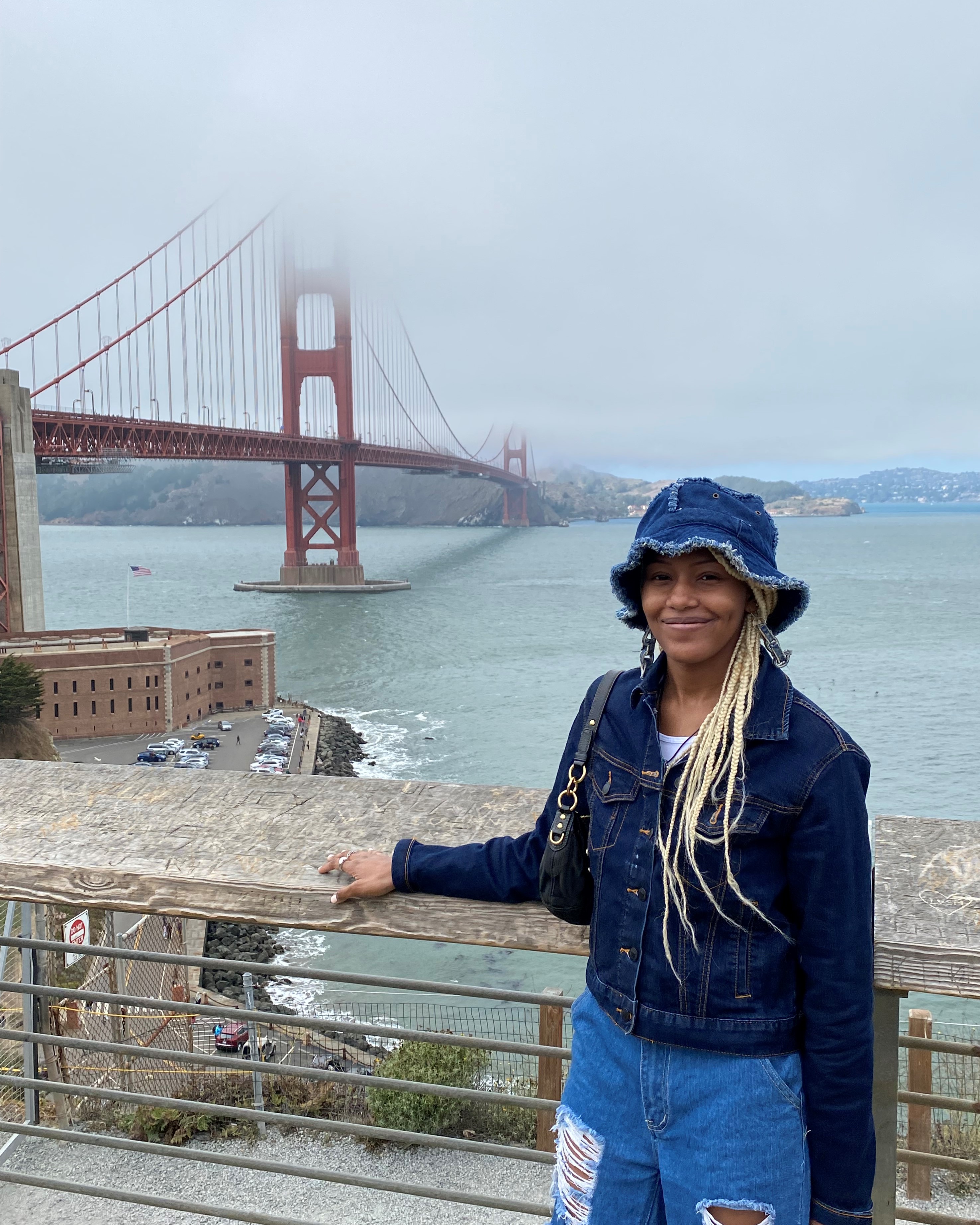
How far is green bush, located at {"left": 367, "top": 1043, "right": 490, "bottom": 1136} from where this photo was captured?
9.78 ft

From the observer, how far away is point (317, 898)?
1264mm

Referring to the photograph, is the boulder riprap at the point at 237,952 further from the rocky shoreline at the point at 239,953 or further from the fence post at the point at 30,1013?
the fence post at the point at 30,1013

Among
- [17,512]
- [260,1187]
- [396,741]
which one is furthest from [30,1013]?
[17,512]

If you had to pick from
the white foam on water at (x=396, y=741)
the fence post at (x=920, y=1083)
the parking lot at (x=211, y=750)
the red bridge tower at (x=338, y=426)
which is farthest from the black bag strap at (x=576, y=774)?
the red bridge tower at (x=338, y=426)

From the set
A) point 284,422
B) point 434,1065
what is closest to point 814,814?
point 434,1065

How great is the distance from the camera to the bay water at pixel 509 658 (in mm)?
19422

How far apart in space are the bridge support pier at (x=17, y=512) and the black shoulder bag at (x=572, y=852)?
93.1ft

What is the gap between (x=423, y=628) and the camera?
46125 mm

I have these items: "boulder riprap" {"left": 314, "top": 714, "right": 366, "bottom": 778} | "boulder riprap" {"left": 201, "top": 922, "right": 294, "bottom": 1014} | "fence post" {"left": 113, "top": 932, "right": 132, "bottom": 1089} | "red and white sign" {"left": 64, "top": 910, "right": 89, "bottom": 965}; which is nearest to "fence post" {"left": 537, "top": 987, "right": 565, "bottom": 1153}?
"fence post" {"left": 113, "top": 932, "right": 132, "bottom": 1089}

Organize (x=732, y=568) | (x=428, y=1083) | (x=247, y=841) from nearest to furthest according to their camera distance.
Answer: (x=732, y=568)
(x=247, y=841)
(x=428, y=1083)

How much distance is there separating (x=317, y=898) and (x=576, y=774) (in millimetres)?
318

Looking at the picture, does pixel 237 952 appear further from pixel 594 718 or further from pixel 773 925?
pixel 773 925

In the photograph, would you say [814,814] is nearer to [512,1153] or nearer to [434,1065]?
[512,1153]

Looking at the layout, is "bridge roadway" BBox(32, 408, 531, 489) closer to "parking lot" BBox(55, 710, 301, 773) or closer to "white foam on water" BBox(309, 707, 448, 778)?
"parking lot" BBox(55, 710, 301, 773)
